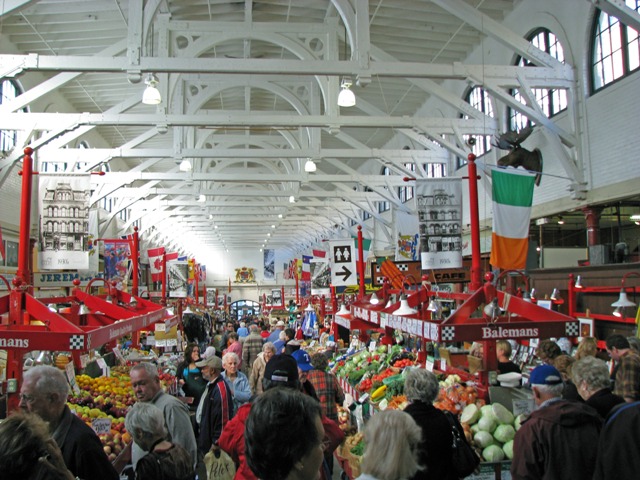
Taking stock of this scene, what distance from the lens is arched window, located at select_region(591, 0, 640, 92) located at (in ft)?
36.2

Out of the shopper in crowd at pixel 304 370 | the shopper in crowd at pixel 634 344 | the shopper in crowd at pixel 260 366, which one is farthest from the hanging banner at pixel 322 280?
the shopper in crowd at pixel 634 344

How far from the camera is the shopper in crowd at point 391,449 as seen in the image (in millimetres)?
2700

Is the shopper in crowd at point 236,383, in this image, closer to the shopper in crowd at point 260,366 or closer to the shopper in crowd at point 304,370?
the shopper in crowd at point 304,370

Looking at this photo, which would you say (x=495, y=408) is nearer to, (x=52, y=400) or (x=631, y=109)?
(x=52, y=400)

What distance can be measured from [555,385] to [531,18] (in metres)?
12.2

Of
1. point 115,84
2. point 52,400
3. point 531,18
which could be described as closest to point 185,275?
point 115,84

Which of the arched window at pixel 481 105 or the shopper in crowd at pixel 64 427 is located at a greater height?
the arched window at pixel 481 105

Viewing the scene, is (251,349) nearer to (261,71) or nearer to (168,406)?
(261,71)

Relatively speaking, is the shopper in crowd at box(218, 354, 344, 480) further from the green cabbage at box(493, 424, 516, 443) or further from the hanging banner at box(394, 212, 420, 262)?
the hanging banner at box(394, 212, 420, 262)

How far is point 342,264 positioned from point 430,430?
32.6 feet

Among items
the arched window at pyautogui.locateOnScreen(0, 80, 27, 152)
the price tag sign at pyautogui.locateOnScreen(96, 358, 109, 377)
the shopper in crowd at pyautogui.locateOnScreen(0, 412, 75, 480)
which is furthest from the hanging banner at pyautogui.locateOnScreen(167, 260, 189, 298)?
the shopper in crowd at pyautogui.locateOnScreen(0, 412, 75, 480)

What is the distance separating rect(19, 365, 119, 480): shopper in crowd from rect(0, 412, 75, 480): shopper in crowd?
0.81 m

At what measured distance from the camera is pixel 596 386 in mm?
3932

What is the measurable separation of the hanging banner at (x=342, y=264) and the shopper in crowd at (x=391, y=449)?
35.3ft
